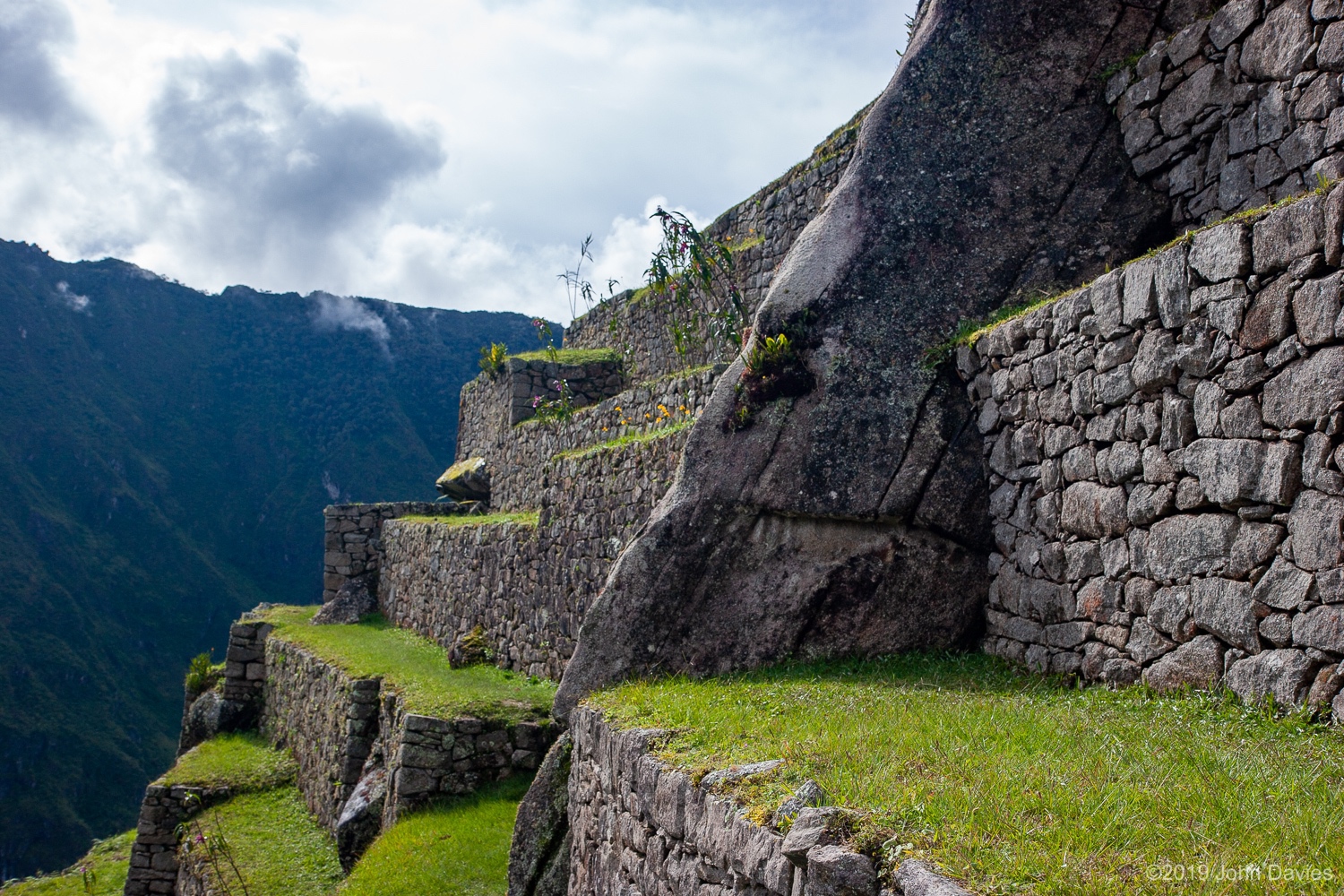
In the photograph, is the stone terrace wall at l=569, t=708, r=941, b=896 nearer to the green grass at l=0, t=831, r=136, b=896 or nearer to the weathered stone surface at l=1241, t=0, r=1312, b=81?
the weathered stone surface at l=1241, t=0, r=1312, b=81

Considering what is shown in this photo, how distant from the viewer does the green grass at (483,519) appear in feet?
44.7

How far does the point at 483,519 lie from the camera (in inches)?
657

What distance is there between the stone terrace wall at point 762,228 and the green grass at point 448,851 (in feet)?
18.3

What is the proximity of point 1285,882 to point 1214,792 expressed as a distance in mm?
820

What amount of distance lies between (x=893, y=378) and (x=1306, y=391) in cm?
309

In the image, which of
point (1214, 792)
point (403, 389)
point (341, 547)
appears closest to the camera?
point (1214, 792)

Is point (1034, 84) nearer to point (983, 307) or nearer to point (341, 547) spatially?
point (983, 307)

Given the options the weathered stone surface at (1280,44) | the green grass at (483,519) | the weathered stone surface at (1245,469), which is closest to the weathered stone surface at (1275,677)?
the weathered stone surface at (1245,469)

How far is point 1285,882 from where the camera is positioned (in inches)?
100.0

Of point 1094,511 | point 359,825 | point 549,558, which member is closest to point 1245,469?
point 1094,511

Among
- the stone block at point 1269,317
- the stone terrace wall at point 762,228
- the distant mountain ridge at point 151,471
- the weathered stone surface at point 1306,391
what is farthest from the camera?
the distant mountain ridge at point 151,471

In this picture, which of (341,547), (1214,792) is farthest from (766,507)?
(341,547)

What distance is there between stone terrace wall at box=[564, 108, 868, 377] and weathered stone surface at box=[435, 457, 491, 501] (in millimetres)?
5127

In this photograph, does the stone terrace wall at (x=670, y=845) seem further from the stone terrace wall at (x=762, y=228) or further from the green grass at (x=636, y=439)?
the stone terrace wall at (x=762, y=228)
